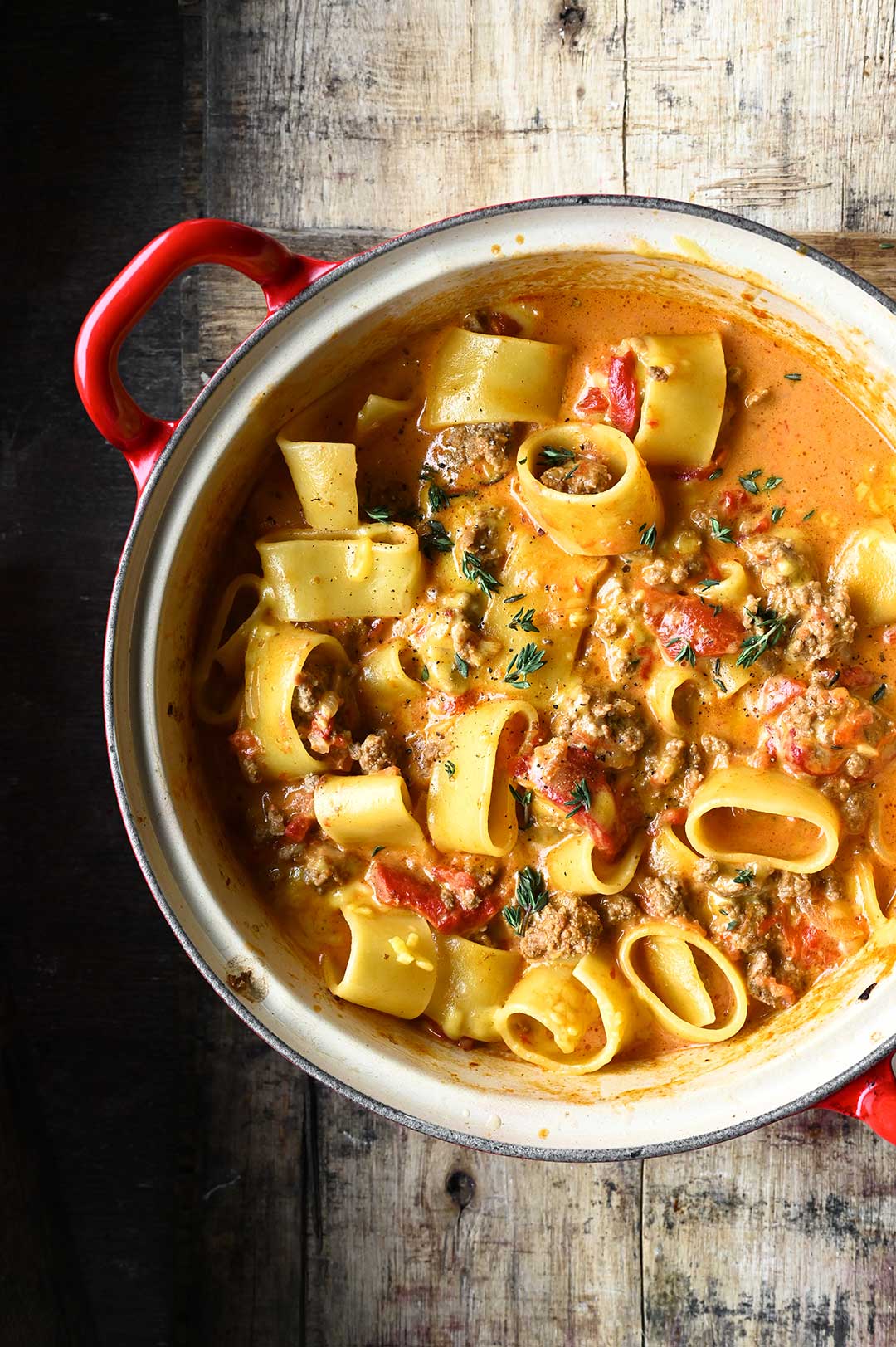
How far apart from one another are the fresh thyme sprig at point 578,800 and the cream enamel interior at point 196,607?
976 mm

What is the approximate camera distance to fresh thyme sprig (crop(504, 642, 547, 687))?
12.8 feet

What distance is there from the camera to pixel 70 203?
181 inches

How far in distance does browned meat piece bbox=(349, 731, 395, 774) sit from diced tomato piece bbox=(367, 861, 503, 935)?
361mm

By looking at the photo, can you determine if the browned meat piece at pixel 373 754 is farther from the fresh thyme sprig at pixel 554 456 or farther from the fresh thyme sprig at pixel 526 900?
the fresh thyme sprig at pixel 554 456

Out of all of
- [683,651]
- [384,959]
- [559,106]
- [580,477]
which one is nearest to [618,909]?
[384,959]

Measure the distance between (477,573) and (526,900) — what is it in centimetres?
114

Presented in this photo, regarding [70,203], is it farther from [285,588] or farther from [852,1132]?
[852,1132]

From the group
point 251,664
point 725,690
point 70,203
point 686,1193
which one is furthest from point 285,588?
point 686,1193

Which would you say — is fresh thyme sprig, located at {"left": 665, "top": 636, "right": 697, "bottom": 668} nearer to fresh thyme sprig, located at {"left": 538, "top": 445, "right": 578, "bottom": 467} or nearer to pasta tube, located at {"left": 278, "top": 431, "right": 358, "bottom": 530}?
fresh thyme sprig, located at {"left": 538, "top": 445, "right": 578, "bottom": 467}

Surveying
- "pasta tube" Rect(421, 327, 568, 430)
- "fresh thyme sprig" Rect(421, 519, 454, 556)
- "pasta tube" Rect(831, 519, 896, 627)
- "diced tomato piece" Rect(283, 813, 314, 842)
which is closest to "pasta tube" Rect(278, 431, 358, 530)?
"fresh thyme sprig" Rect(421, 519, 454, 556)

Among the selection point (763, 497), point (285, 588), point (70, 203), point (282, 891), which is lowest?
point (282, 891)

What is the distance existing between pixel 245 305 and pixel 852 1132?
12.7ft

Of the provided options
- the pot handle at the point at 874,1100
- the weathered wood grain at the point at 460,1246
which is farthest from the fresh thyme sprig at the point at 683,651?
the weathered wood grain at the point at 460,1246

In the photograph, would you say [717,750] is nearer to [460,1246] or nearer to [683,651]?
[683,651]
